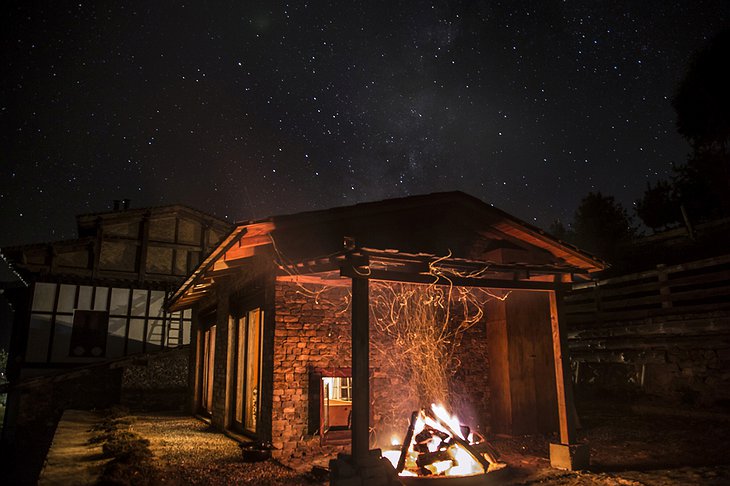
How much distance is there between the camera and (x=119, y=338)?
1966 centimetres

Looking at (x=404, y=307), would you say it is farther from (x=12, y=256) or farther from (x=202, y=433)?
(x=12, y=256)

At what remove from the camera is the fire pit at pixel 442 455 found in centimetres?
666

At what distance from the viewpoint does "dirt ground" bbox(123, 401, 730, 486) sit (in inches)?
265

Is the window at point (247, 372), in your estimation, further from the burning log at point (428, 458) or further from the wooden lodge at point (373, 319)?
the burning log at point (428, 458)

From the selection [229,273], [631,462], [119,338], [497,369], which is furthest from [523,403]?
[119,338]

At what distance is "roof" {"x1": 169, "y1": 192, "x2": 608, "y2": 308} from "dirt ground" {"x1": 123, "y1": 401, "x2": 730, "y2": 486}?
3155 millimetres

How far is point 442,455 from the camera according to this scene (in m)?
7.29

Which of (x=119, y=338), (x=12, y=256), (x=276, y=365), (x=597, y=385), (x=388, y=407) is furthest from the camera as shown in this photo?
(x=119, y=338)

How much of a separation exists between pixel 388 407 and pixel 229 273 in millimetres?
5047

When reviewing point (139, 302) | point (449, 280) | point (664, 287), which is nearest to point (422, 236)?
point (449, 280)

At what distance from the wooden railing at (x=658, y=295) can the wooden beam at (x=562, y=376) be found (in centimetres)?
516

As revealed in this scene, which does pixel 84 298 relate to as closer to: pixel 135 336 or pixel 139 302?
pixel 139 302

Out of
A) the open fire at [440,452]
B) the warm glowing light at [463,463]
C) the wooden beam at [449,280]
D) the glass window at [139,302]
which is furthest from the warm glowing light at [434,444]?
the glass window at [139,302]

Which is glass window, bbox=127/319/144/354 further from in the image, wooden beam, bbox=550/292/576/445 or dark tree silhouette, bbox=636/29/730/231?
dark tree silhouette, bbox=636/29/730/231
